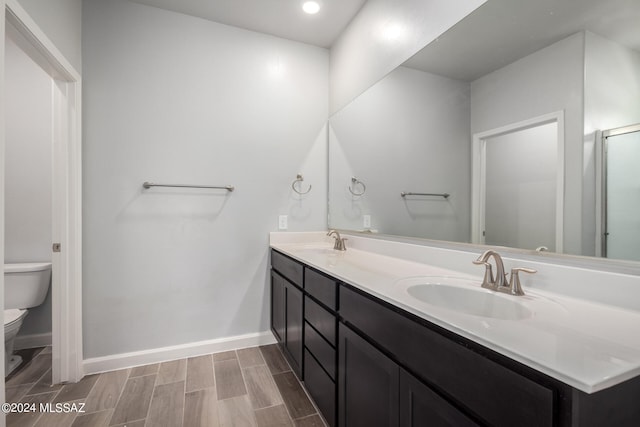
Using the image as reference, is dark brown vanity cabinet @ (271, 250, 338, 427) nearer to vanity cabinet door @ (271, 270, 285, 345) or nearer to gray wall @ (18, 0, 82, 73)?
vanity cabinet door @ (271, 270, 285, 345)

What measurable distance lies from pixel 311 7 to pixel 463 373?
7.53ft

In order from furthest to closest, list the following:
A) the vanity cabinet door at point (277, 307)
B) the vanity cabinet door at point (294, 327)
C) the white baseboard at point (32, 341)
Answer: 1. the white baseboard at point (32, 341)
2. the vanity cabinet door at point (277, 307)
3. the vanity cabinet door at point (294, 327)

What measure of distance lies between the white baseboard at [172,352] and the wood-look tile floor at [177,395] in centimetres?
4

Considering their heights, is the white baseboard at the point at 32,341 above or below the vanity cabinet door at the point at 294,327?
below

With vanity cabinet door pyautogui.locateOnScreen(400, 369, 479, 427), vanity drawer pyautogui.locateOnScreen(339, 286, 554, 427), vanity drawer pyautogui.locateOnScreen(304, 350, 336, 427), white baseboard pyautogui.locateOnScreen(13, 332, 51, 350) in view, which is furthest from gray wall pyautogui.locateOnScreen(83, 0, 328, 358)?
vanity cabinet door pyautogui.locateOnScreen(400, 369, 479, 427)

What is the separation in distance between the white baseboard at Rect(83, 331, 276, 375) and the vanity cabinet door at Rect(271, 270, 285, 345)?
179 millimetres

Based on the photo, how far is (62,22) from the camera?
5.23 feet

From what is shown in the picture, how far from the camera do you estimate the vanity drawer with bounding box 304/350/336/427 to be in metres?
1.26

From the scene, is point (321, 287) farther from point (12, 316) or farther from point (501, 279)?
point (12, 316)

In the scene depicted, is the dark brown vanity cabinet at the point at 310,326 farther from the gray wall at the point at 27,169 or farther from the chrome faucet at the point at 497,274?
the gray wall at the point at 27,169

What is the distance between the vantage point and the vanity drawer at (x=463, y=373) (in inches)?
20.2

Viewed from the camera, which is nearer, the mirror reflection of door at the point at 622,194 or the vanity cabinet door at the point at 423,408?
the vanity cabinet door at the point at 423,408

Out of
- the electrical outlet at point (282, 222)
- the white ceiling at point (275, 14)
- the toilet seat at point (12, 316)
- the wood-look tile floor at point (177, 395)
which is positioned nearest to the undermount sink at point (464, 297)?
the wood-look tile floor at point (177, 395)

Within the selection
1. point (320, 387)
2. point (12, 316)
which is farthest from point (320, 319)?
point (12, 316)
